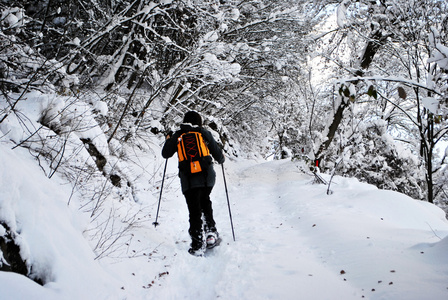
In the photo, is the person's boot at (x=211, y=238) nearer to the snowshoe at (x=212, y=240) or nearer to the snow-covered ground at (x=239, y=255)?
the snowshoe at (x=212, y=240)

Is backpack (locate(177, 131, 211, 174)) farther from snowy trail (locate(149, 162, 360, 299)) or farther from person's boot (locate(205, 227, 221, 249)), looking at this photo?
snowy trail (locate(149, 162, 360, 299))

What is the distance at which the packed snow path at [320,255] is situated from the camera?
8.21 feet

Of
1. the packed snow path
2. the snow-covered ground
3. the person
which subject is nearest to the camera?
the snow-covered ground

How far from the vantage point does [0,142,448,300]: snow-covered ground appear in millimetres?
1945

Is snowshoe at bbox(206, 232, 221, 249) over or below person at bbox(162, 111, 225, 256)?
below

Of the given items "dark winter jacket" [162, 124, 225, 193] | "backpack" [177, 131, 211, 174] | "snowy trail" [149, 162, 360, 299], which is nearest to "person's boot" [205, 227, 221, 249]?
"snowy trail" [149, 162, 360, 299]

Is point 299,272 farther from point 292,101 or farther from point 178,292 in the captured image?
point 292,101

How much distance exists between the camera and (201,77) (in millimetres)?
8516

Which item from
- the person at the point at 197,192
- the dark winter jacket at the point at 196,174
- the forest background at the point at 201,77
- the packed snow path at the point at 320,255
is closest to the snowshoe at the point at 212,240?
the person at the point at 197,192

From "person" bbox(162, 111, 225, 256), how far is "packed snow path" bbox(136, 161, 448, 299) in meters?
0.23

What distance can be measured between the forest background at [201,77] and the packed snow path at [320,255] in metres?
1.07

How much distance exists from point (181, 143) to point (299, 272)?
2.34 metres

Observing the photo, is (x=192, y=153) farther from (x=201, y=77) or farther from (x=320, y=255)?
(x=201, y=77)

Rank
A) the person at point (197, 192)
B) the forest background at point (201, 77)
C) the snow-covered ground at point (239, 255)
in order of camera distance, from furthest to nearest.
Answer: the person at point (197, 192), the forest background at point (201, 77), the snow-covered ground at point (239, 255)
